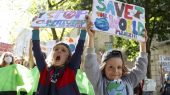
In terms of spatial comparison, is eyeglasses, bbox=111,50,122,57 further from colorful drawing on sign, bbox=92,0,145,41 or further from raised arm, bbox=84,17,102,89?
colorful drawing on sign, bbox=92,0,145,41

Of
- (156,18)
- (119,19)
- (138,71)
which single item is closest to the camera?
(138,71)

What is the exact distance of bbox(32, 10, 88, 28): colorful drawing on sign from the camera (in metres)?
6.12

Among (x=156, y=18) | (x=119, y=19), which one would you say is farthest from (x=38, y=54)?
(x=156, y=18)

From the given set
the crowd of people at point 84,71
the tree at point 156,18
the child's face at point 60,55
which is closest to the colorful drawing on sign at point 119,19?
the crowd of people at point 84,71

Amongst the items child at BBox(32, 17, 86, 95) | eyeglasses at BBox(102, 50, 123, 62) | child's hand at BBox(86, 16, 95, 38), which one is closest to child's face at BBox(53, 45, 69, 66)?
child at BBox(32, 17, 86, 95)

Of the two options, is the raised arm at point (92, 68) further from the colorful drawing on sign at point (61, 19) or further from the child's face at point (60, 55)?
the colorful drawing on sign at point (61, 19)

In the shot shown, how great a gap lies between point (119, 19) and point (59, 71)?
1.65 metres

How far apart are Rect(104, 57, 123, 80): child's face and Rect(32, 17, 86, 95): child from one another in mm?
357

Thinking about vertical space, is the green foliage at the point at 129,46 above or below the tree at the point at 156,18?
Answer: below

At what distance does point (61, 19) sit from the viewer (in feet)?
21.4

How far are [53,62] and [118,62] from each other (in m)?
0.74

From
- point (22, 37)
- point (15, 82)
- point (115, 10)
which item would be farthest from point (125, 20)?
point (22, 37)

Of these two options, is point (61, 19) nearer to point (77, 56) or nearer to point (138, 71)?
point (77, 56)

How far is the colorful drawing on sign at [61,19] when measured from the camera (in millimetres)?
6118
